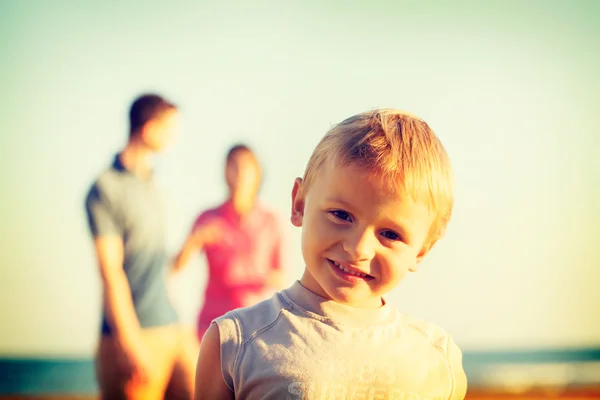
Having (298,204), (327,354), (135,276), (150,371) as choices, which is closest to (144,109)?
(135,276)

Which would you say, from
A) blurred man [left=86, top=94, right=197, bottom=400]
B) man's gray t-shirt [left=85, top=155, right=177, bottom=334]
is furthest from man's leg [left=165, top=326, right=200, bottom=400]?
man's gray t-shirt [left=85, top=155, right=177, bottom=334]

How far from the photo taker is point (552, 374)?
1436cm

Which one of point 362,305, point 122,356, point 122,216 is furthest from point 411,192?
point 122,356

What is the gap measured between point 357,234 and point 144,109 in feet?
8.60

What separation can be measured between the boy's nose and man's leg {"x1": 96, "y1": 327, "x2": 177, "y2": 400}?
Result: 2449 mm

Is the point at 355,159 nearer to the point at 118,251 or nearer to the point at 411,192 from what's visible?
the point at 411,192

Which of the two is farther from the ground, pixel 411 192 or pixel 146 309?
pixel 411 192

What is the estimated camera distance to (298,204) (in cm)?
132

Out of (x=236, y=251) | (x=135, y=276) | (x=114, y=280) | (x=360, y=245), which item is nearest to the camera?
(x=360, y=245)

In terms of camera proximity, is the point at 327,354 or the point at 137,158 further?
the point at 137,158

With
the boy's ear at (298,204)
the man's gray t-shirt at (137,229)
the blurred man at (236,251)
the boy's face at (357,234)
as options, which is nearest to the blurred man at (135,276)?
the man's gray t-shirt at (137,229)

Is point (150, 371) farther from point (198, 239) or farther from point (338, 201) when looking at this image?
point (338, 201)

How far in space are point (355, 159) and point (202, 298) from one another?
2.71 m

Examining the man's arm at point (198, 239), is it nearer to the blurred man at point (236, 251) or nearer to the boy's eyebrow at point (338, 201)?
the blurred man at point (236, 251)
